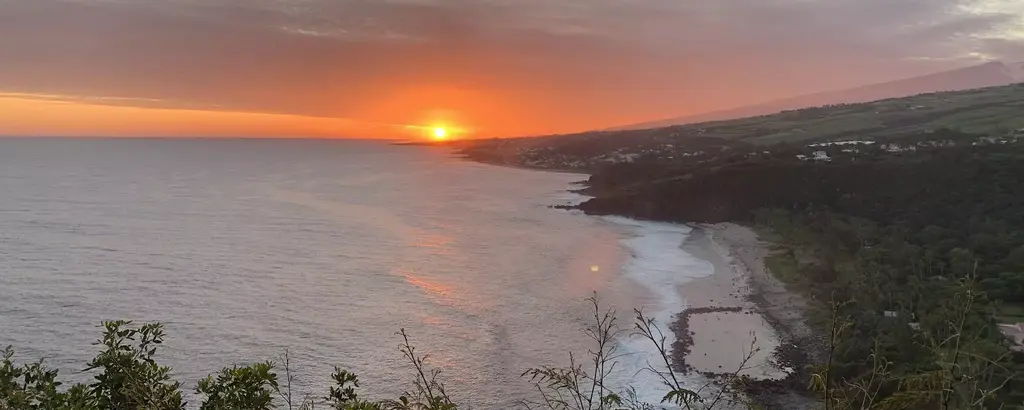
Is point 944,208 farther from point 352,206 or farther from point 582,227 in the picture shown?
point 352,206

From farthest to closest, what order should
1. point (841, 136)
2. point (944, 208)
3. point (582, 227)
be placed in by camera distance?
point (841, 136) → point (582, 227) → point (944, 208)

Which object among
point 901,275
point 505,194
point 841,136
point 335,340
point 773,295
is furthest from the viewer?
point 841,136

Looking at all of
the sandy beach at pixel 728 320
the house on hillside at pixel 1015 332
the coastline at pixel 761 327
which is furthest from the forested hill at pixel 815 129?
the house on hillside at pixel 1015 332

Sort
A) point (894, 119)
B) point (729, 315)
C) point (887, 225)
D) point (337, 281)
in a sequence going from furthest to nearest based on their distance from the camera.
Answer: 1. point (894, 119)
2. point (887, 225)
3. point (337, 281)
4. point (729, 315)

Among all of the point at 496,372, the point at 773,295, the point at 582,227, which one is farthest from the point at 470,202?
the point at 496,372

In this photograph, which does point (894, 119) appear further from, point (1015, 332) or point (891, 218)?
point (1015, 332)

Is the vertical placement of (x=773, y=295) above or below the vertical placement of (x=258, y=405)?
below

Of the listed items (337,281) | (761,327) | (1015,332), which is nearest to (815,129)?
(761,327)

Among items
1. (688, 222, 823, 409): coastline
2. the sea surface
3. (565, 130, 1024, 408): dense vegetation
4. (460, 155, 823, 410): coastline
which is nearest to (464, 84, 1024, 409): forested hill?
(565, 130, 1024, 408): dense vegetation
